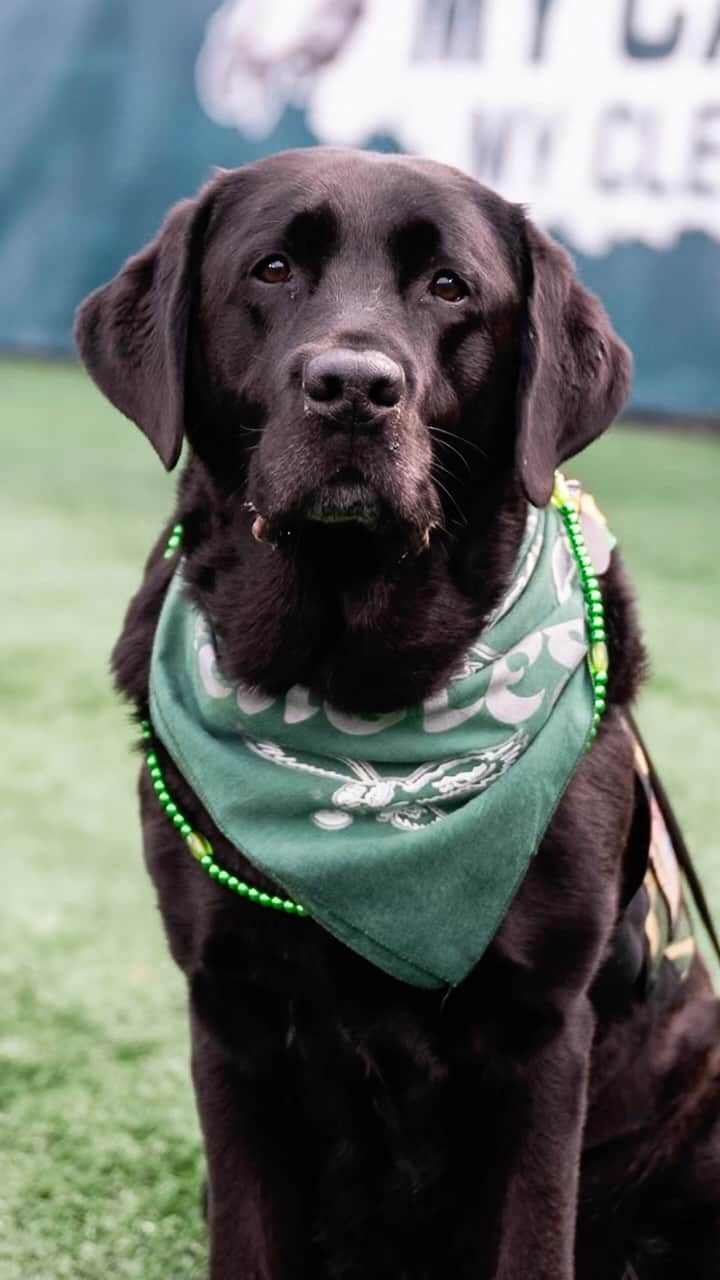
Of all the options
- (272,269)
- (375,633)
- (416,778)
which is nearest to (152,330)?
(272,269)

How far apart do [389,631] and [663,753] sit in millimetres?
2631

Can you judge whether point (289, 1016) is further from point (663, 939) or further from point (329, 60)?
point (329, 60)

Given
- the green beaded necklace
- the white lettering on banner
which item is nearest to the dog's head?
the green beaded necklace

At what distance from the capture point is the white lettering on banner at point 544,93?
7.55 metres

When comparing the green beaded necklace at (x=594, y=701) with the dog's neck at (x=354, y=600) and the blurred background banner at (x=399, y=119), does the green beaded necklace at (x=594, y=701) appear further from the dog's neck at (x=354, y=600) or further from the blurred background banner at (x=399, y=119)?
the blurred background banner at (x=399, y=119)

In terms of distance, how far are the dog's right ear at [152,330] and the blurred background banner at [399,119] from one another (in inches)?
223

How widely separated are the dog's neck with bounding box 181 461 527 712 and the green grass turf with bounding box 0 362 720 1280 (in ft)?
3.25

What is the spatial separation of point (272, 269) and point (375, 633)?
0.48 meters

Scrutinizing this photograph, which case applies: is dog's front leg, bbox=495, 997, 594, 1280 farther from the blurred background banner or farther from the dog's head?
the blurred background banner

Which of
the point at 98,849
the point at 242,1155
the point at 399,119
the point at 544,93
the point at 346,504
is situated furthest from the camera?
the point at 399,119

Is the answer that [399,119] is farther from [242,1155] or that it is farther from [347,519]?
[242,1155]

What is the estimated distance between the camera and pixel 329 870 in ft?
7.19

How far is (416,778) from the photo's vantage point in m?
2.24

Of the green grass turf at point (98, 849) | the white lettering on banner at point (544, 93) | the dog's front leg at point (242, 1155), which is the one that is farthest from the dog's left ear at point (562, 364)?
the white lettering on banner at point (544, 93)
